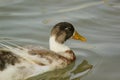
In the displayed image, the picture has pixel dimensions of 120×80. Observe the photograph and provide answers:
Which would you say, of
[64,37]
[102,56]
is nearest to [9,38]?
[64,37]

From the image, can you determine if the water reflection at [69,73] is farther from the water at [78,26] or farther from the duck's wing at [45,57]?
the duck's wing at [45,57]

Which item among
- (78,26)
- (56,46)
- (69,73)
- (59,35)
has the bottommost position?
(69,73)

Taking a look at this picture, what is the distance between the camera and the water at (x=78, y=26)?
9513 millimetres

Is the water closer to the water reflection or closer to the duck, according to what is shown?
the water reflection

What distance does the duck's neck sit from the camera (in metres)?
9.67

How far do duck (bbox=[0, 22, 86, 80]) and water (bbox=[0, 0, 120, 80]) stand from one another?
0.18 metres

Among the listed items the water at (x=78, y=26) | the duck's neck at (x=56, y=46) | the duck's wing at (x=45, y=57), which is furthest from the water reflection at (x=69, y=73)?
the duck's neck at (x=56, y=46)

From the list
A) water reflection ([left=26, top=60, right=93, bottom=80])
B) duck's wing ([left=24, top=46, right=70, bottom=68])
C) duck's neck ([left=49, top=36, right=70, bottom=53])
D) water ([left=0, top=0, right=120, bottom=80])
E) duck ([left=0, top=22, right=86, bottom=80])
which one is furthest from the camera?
duck's neck ([left=49, top=36, right=70, bottom=53])

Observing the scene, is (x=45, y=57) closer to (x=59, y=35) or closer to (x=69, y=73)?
(x=69, y=73)

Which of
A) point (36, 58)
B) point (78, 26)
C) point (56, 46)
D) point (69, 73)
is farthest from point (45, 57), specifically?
point (78, 26)

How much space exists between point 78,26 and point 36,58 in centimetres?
323

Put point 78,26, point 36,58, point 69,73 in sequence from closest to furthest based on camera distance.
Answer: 1. point 36,58
2. point 69,73
3. point 78,26

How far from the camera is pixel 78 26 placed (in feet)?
38.9

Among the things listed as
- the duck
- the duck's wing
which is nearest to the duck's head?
the duck
